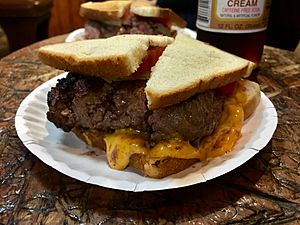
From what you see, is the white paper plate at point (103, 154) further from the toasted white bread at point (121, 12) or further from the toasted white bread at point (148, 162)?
the toasted white bread at point (121, 12)

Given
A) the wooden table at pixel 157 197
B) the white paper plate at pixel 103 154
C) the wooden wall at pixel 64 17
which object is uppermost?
the white paper plate at pixel 103 154

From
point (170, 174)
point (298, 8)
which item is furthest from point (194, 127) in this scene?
point (298, 8)

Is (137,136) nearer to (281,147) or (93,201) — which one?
(93,201)

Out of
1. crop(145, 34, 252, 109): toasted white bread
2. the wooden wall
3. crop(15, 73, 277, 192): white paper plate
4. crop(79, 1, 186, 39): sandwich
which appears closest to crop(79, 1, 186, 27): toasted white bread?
crop(79, 1, 186, 39): sandwich

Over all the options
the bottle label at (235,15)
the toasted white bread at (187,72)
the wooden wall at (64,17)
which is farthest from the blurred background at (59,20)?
the toasted white bread at (187,72)

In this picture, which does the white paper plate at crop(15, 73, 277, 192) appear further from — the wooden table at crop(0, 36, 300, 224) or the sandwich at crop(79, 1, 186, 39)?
the sandwich at crop(79, 1, 186, 39)

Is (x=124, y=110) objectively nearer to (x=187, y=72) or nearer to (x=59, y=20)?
(x=187, y=72)

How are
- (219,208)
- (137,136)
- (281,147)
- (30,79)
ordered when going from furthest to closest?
(30,79) < (281,147) < (137,136) < (219,208)
